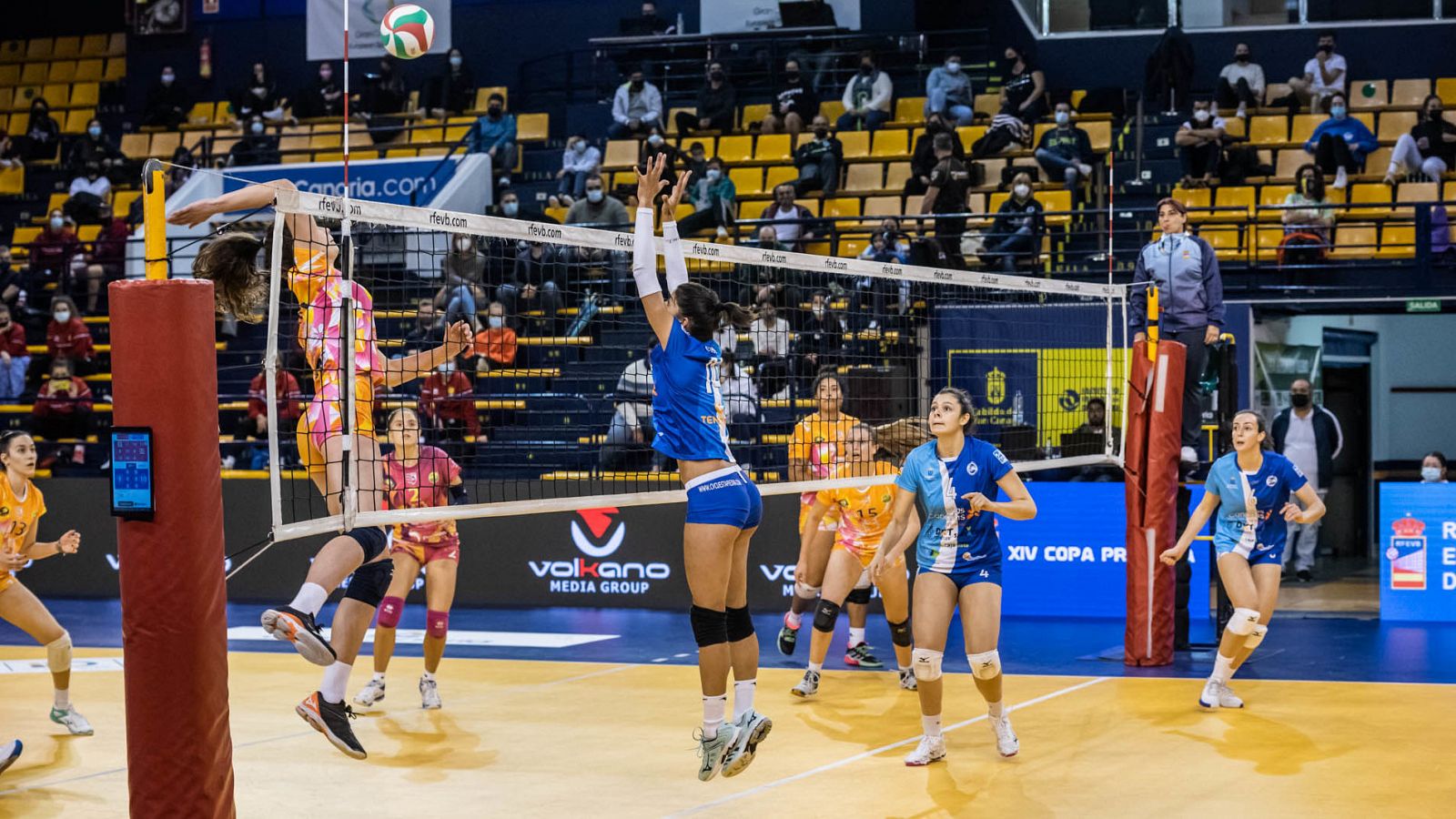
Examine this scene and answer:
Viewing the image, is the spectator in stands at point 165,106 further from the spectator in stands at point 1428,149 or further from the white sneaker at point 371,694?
the spectator in stands at point 1428,149

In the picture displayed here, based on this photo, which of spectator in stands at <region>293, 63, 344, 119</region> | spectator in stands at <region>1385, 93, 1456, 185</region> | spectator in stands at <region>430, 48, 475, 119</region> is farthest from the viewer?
spectator in stands at <region>293, 63, 344, 119</region>

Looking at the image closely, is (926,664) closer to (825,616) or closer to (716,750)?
(716,750)

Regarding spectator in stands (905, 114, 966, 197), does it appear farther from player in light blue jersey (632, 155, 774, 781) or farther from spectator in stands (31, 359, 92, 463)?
player in light blue jersey (632, 155, 774, 781)

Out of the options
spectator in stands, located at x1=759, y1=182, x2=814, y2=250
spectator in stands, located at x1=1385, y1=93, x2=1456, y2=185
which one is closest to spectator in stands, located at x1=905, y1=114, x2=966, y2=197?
spectator in stands, located at x1=759, y1=182, x2=814, y2=250

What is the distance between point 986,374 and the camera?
14758mm

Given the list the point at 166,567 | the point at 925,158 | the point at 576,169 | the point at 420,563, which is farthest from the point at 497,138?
the point at 166,567

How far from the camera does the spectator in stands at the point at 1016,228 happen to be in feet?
53.0

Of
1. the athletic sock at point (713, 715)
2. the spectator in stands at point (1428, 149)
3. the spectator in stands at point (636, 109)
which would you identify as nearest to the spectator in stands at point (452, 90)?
the spectator in stands at point (636, 109)

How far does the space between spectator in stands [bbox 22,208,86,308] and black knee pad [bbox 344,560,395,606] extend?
42.6ft

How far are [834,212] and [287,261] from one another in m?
11.2

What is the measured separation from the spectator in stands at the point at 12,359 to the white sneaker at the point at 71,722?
10.2m

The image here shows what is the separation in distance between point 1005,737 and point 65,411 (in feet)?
43.1

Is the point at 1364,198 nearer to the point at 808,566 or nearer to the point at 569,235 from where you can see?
the point at 808,566

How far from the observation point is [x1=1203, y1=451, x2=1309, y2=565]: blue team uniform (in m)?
A: 9.29
